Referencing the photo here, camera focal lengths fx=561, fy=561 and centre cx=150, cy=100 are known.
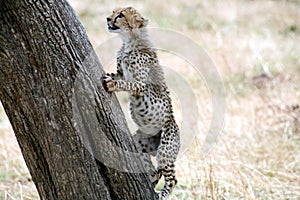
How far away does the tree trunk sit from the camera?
2.40 m

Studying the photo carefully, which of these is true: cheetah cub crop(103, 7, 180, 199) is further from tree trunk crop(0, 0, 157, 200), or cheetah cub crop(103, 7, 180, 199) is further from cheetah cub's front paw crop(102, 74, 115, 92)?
tree trunk crop(0, 0, 157, 200)

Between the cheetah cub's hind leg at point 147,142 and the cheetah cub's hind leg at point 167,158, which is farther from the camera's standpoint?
the cheetah cub's hind leg at point 147,142

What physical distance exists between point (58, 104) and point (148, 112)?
728mm

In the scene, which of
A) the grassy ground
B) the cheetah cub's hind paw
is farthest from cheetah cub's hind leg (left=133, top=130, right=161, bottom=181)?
the grassy ground

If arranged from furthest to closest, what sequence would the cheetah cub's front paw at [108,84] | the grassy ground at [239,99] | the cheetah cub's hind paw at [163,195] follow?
the grassy ground at [239,99]
the cheetah cub's hind paw at [163,195]
the cheetah cub's front paw at [108,84]

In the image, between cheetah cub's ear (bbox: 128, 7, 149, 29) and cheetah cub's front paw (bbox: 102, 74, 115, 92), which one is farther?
cheetah cub's ear (bbox: 128, 7, 149, 29)

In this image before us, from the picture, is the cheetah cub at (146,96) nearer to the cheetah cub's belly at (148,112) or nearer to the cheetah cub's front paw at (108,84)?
the cheetah cub's belly at (148,112)

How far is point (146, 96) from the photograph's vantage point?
3.07m

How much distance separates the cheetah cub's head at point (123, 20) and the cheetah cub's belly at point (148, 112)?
1.24 feet

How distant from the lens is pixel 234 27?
368 inches

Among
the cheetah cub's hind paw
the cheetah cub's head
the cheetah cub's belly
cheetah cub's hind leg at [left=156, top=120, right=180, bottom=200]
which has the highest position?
A: the cheetah cub's head

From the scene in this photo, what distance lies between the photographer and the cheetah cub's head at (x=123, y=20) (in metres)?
3.09

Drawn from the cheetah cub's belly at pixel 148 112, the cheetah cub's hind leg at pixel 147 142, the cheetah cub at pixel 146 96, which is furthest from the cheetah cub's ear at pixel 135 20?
the cheetah cub's hind leg at pixel 147 142

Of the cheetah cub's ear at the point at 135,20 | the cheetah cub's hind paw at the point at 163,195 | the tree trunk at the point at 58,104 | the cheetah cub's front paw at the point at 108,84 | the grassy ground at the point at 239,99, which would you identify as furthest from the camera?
the grassy ground at the point at 239,99
